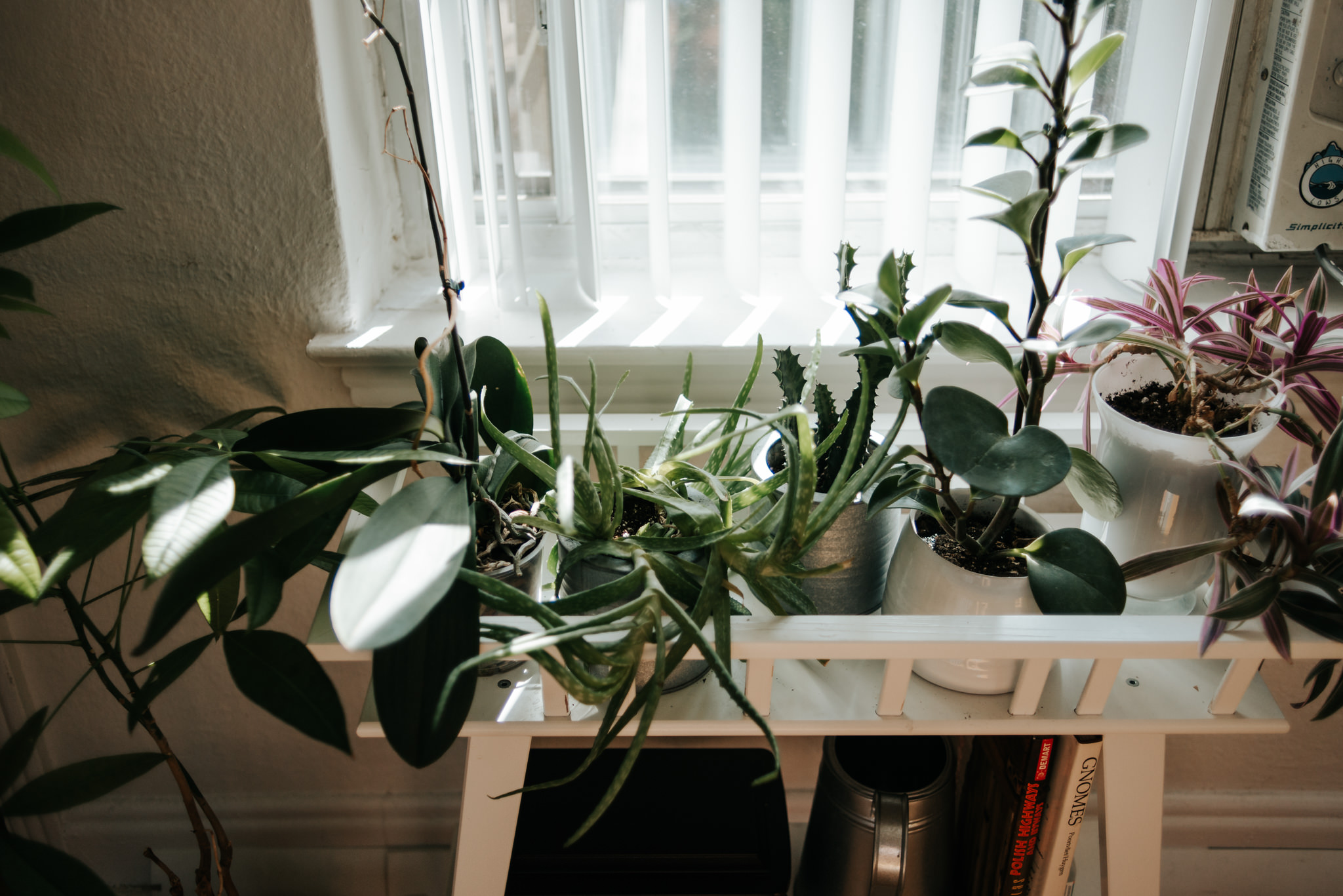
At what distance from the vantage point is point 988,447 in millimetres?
565

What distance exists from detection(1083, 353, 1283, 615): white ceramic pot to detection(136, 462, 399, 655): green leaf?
0.53 m

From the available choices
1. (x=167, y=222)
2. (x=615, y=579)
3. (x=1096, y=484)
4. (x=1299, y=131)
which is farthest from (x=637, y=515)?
(x=1299, y=131)

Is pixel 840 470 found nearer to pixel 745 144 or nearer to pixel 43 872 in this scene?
pixel 745 144

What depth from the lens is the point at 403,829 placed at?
4.01 feet

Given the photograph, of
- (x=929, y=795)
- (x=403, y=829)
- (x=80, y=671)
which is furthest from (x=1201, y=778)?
(x=80, y=671)

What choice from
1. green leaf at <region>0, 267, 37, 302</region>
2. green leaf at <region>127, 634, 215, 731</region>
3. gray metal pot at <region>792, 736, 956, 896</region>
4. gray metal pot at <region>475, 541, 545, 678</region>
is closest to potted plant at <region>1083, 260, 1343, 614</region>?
gray metal pot at <region>792, 736, 956, 896</region>

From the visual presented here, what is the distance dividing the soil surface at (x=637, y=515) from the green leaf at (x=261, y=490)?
0.74 ft

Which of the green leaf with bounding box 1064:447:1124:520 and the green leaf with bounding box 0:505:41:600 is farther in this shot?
the green leaf with bounding box 1064:447:1124:520

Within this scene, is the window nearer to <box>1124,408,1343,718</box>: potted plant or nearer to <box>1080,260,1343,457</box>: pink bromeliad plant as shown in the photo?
<box>1080,260,1343,457</box>: pink bromeliad plant

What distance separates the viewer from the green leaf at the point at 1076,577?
60 centimetres

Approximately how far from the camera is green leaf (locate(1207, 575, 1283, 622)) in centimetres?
58

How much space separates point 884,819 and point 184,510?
70 cm

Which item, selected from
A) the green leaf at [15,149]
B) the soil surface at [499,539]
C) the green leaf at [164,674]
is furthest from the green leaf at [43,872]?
the green leaf at [15,149]

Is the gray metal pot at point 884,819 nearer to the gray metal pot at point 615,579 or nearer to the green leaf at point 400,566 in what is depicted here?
the gray metal pot at point 615,579
